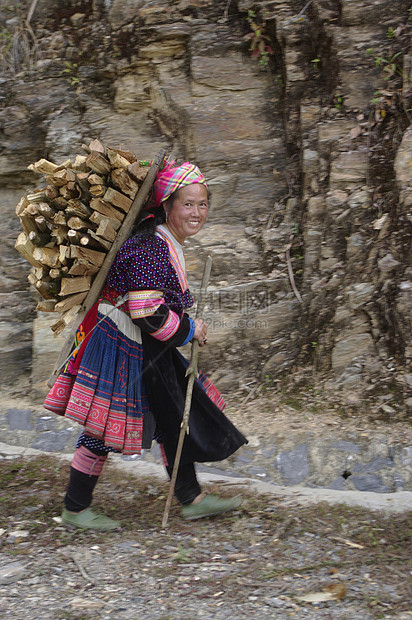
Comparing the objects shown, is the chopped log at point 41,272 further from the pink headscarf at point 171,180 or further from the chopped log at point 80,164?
the pink headscarf at point 171,180

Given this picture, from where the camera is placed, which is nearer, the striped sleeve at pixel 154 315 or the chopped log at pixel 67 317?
the striped sleeve at pixel 154 315

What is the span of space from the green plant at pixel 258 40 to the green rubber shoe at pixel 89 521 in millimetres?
3943

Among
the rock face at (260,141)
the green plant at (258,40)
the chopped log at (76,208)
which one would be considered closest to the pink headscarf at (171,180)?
the chopped log at (76,208)

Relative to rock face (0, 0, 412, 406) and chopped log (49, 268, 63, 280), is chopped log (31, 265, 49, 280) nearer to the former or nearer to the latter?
chopped log (49, 268, 63, 280)

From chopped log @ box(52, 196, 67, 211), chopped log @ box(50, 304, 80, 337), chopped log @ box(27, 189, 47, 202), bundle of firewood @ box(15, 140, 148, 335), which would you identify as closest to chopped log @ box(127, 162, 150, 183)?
bundle of firewood @ box(15, 140, 148, 335)

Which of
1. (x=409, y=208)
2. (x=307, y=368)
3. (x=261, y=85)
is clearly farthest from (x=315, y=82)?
(x=307, y=368)

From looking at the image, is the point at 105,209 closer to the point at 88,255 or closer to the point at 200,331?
the point at 88,255

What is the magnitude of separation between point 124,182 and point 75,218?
274mm

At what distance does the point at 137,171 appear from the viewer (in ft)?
9.30

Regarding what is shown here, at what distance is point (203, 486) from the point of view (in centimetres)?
369

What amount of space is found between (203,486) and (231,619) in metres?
1.34

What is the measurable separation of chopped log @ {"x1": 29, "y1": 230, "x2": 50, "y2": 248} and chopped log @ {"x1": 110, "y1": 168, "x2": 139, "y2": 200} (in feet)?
1.37

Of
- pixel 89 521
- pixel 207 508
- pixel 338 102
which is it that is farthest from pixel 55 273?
pixel 338 102

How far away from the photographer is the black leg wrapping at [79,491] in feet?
10.0
